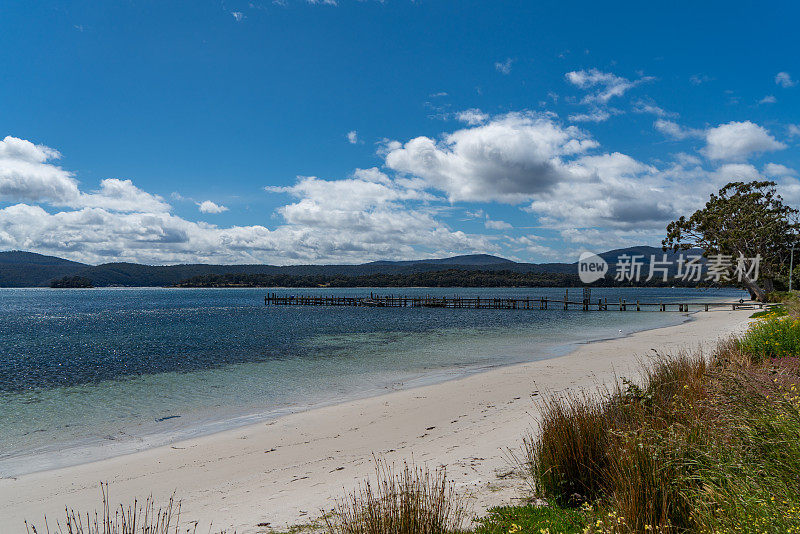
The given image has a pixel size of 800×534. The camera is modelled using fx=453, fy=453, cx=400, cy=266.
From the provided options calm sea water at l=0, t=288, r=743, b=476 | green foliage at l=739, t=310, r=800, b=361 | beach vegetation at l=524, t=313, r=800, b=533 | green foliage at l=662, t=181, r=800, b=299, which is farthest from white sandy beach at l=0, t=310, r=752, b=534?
green foliage at l=662, t=181, r=800, b=299

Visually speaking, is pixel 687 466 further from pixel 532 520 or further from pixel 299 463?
pixel 299 463

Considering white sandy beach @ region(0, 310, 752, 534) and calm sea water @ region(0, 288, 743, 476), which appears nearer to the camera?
white sandy beach @ region(0, 310, 752, 534)

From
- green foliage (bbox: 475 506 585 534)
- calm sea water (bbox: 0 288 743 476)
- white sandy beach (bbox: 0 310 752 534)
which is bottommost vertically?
calm sea water (bbox: 0 288 743 476)

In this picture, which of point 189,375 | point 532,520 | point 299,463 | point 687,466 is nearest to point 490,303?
point 189,375

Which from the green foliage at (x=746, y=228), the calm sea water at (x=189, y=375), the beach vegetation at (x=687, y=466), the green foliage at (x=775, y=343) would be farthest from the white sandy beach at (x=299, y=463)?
the green foliage at (x=746, y=228)

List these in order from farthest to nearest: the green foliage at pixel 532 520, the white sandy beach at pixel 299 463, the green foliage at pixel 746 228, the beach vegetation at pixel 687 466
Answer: the green foliage at pixel 746 228 < the white sandy beach at pixel 299 463 < the green foliage at pixel 532 520 < the beach vegetation at pixel 687 466

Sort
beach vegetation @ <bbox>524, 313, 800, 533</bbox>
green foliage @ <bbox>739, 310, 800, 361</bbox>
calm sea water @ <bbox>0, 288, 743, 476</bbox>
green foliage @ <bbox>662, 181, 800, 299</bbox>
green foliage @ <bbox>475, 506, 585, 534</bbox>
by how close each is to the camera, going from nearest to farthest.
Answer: beach vegetation @ <bbox>524, 313, 800, 533</bbox>, green foliage @ <bbox>475, 506, 585, 534</bbox>, green foliage @ <bbox>739, 310, 800, 361</bbox>, calm sea water @ <bbox>0, 288, 743, 476</bbox>, green foliage @ <bbox>662, 181, 800, 299</bbox>

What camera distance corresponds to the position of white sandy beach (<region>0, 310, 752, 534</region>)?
6.11 meters

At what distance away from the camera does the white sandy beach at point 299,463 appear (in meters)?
6.11

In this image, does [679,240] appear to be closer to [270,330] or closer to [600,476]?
[270,330]

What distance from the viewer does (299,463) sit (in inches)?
324

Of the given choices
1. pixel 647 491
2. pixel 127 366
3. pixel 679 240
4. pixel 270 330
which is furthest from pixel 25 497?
pixel 679 240

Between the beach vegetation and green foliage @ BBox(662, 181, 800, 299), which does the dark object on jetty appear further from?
the beach vegetation

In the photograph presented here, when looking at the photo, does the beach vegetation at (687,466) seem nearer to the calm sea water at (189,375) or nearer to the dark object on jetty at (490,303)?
the calm sea water at (189,375)
